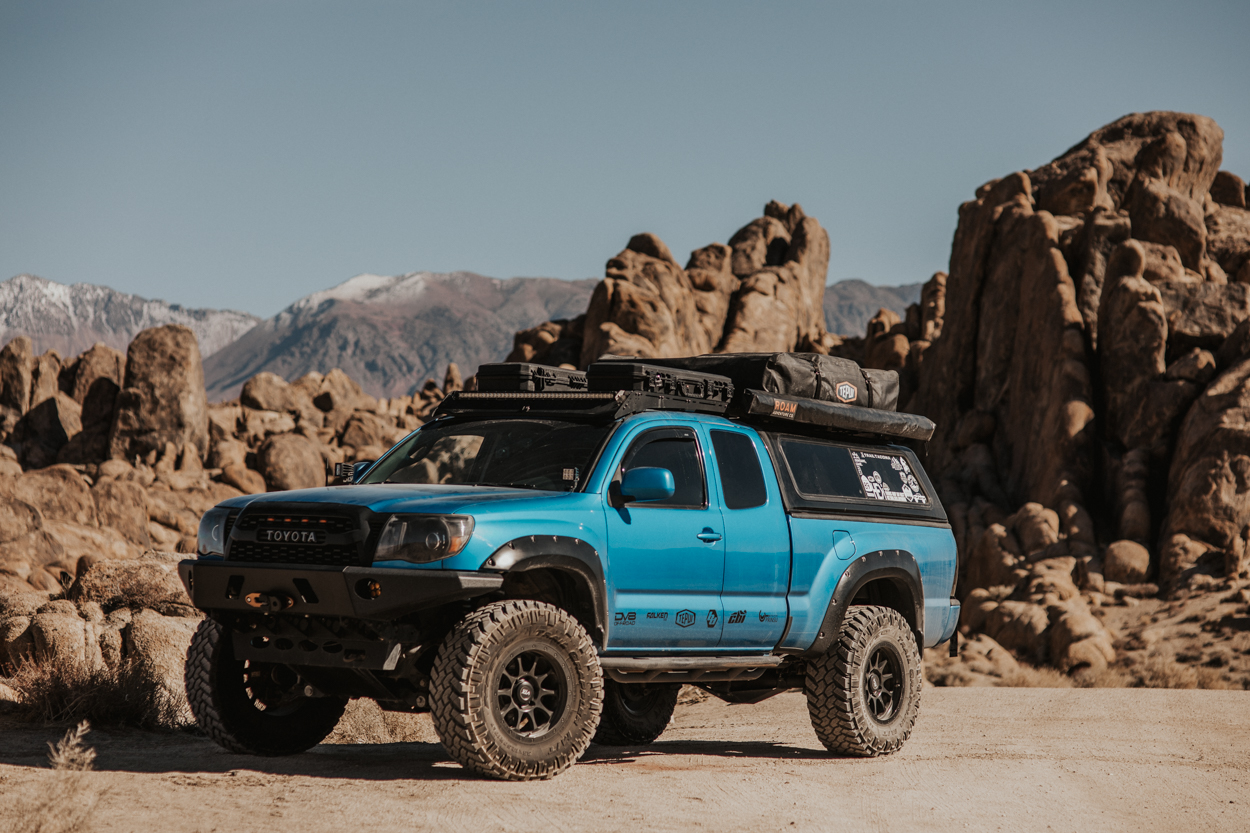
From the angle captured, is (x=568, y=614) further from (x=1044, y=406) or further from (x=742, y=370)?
(x=1044, y=406)

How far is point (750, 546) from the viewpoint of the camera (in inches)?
313

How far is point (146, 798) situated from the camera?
5969mm

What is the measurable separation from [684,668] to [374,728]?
437cm

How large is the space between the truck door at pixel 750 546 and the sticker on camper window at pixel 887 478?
127 cm

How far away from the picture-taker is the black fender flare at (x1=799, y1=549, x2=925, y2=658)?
8531 millimetres

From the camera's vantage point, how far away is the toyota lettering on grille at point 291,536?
652 centimetres

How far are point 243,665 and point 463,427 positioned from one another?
2064 millimetres

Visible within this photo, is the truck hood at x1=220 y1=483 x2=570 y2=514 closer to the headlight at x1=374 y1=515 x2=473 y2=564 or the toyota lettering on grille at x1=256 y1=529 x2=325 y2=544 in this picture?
the headlight at x1=374 y1=515 x2=473 y2=564

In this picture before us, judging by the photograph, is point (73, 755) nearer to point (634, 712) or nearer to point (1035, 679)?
point (634, 712)

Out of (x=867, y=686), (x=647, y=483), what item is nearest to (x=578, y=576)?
(x=647, y=483)

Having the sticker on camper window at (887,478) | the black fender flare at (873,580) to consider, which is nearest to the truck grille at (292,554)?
the black fender flare at (873,580)

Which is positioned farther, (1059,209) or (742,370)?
(1059,209)

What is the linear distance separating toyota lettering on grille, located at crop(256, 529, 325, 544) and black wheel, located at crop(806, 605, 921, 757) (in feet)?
12.7

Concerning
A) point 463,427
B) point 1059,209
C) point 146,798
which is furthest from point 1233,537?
point 146,798
